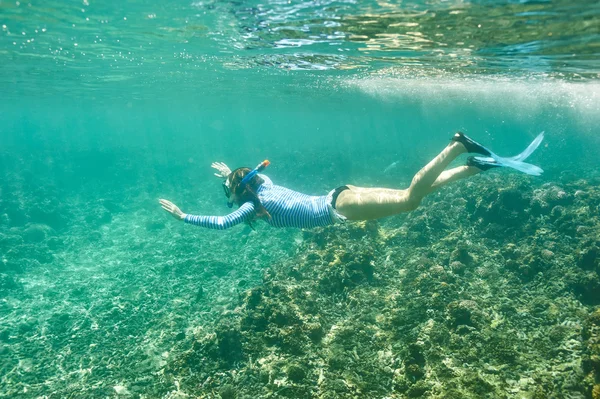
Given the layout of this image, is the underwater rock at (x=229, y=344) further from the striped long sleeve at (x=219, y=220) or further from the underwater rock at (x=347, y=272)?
the striped long sleeve at (x=219, y=220)

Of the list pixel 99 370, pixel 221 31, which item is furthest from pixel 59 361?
pixel 221 31

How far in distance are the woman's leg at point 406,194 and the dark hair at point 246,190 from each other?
153 centimetres

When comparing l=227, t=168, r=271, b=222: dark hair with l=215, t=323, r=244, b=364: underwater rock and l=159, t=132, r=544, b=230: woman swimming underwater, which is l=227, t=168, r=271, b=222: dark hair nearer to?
l=159, t=132, r=544, b=230: woman swimming underwater

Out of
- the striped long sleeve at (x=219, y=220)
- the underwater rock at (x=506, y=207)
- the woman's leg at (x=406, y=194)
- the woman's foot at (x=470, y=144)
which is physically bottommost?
the underwater rock at (x=506, y=207)

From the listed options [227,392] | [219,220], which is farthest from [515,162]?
[227,392]

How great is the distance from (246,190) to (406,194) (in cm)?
305

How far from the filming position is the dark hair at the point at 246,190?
233 inches

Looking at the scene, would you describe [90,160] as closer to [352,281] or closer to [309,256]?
[309,256]

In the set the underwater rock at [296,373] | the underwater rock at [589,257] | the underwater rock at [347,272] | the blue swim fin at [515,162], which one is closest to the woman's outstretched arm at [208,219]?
the underwater rock at [296,373]

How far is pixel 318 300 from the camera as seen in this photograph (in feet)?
29.8

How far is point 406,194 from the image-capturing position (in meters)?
5.88

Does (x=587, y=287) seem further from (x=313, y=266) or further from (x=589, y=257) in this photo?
(x=313, y=266)

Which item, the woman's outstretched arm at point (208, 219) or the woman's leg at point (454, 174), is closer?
the woman's outstretched arm at point (208, 219)

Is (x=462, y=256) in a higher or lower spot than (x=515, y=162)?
lower
